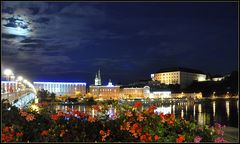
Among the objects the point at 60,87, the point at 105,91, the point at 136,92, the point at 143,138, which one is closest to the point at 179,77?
the point at 136,92

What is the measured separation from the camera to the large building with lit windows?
545 feet

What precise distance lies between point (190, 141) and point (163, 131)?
0.45m

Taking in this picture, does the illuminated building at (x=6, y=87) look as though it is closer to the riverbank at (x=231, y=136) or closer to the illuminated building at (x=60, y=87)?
the riverbank at (x=231, y=136)

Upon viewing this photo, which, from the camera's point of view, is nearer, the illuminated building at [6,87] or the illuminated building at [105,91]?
the illuminated building at [6,87]

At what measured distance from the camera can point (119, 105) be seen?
277 inches

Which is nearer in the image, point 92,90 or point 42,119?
point 42,119

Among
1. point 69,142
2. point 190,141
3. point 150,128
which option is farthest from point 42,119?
point 190,141

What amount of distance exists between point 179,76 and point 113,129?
161m

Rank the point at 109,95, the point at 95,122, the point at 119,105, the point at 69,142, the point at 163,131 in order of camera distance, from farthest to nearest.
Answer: the point at 109,95
the point at 119,105
the point at 95,122
the point at 163,131
the point at 69,142

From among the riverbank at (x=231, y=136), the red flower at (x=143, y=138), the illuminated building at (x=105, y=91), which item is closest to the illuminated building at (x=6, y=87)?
the riverbank at (x=231, y=136)

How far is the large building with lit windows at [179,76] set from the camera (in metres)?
166

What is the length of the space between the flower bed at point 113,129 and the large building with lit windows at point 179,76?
526 feet

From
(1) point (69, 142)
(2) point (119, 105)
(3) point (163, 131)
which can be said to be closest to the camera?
(1) point (69, 142)

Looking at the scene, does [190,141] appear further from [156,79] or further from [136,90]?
[156,79]
